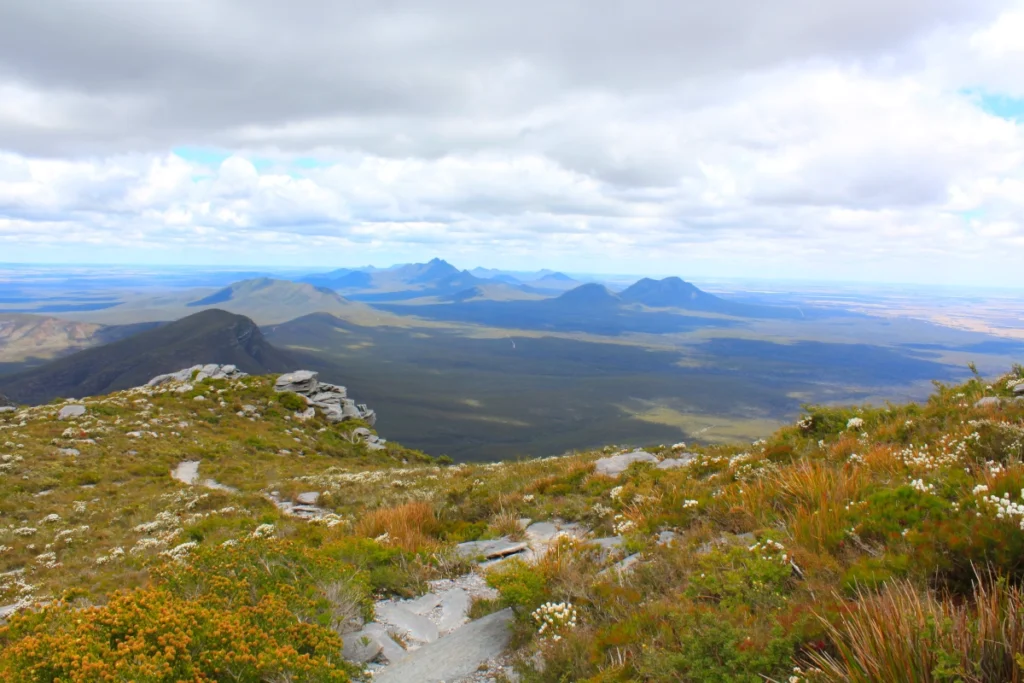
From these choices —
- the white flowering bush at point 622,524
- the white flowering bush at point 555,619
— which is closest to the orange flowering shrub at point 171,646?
the white flowering bush at point 555,619

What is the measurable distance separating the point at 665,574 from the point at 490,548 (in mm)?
4273

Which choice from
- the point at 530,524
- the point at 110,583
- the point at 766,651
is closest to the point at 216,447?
the point at 110,583

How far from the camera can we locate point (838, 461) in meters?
11.3

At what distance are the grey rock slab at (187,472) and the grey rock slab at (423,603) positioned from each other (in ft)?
74.5

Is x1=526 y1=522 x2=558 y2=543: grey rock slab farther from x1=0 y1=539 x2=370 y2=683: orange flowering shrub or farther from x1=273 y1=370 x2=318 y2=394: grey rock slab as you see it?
x1=273 y1=370 x2=318 y2=394: grey rock slab

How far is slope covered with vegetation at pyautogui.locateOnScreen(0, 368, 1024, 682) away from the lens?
460cm

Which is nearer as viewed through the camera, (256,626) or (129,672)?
(129,672)

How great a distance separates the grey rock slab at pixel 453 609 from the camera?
746cm

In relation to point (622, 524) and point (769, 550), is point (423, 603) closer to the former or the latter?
point (622, 524)

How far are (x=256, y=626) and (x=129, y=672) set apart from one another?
1096 mm

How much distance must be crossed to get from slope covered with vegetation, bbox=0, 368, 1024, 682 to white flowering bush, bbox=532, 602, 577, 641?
0.03 m

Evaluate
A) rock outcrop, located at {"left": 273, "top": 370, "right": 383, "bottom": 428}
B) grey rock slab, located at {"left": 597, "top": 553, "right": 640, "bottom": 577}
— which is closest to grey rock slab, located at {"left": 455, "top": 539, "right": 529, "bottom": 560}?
grey rock slab, located at {"left": 597, "top": 553, "right": 640, "bottom": 577}

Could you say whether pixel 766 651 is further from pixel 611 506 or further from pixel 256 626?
pixel 611 506

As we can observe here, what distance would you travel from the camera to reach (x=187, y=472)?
95.6ft
